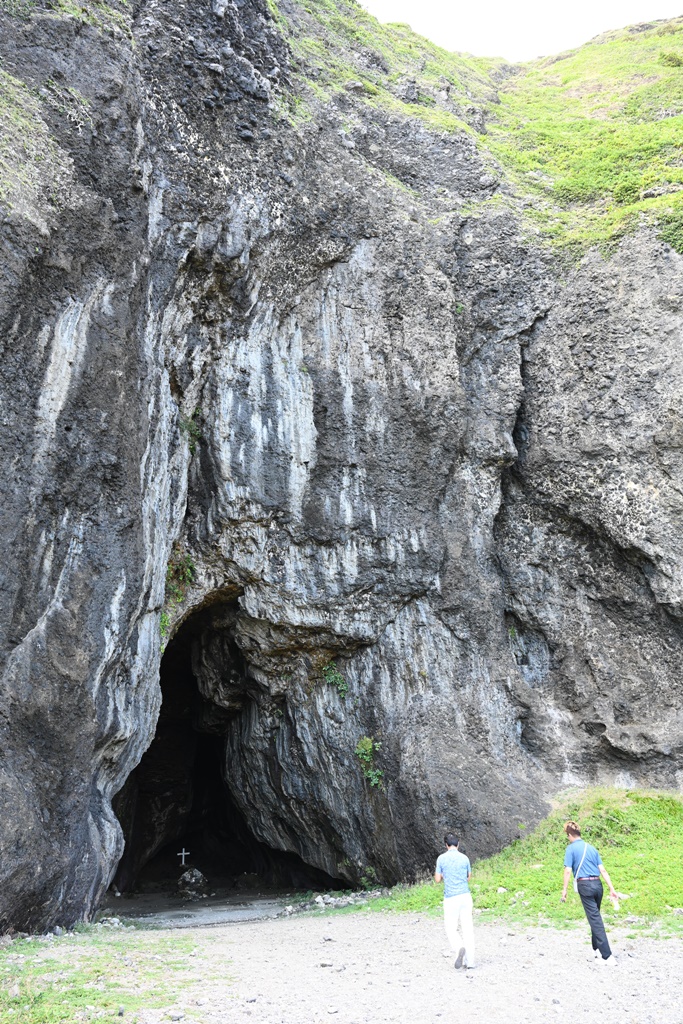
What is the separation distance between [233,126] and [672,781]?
50.6 ft

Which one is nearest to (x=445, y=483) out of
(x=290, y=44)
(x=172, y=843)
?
(x=290, y=44)

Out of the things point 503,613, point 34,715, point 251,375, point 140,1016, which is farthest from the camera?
point 503,613

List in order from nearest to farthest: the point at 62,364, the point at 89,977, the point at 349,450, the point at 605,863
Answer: the point at 89,977, the point at 62,364, the point at 605,863, the point at 349,450

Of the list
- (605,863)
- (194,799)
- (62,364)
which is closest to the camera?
(62,364)

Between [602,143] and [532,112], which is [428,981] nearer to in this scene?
[602,143]

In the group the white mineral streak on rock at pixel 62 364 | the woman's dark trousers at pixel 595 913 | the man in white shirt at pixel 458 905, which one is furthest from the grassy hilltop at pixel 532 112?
the man in white shirt at pixel 458 905

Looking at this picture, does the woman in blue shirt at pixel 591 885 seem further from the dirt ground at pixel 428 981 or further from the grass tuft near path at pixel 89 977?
the grass tuft near path at pixel 89 977

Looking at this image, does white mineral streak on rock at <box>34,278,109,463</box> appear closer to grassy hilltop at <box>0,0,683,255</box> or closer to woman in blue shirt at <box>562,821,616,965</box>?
grassy hilltop at <box>0,0,683,255</box>

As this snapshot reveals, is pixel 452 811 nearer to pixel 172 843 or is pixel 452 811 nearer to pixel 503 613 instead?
pixel 503 613

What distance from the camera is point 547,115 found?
73.3 ft

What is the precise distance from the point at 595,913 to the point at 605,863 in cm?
552

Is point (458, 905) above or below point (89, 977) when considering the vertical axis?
above

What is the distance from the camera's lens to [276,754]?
1753 cm

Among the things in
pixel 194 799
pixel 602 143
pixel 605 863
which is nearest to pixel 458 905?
pixel 605 863
